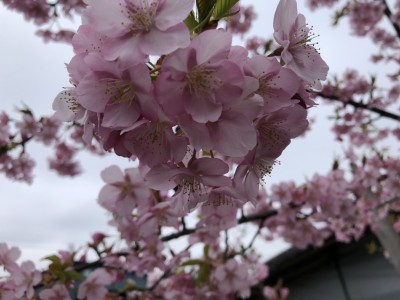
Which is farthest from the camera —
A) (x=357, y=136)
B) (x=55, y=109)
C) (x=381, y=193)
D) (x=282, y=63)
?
(x=357, y=136)

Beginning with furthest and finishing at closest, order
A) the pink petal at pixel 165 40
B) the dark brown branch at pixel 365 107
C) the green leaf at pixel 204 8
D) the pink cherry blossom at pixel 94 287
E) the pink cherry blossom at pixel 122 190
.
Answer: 1. the dark brown branch at pixel 365 107
2. the pink cherry blossom at pixel 94 287
3. the pink cherry blossom at pixel 122 190
4. the green leaf at pixel 204 8
5. the pink petal at pixel 165 40

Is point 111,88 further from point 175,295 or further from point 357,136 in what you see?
point 357,136

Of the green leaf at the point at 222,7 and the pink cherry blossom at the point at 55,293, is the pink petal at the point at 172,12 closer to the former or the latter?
the green leaf at the point at 222,7

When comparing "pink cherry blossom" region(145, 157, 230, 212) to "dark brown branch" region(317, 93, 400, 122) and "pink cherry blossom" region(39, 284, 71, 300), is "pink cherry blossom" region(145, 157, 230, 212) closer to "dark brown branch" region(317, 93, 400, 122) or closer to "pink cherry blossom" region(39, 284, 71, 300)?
"pink cherry blossom" region(39, 284, 71, 300)

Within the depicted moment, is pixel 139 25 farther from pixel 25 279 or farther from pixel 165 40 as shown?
pixel 25 279

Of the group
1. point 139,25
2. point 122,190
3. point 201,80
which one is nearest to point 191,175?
point 201,80

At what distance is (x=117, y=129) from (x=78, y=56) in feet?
0.52

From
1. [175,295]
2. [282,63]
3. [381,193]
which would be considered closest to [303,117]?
[282,63]

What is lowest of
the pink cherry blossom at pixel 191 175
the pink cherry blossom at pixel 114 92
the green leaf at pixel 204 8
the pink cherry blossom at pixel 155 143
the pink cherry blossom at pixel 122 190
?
the pink cherry blossom at pixel 191 175

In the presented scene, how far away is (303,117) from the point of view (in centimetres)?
75

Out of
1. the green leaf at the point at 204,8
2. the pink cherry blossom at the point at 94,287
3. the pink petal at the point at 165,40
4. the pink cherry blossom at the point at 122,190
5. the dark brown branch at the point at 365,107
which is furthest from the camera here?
the dark brown branch at the point at 365,107

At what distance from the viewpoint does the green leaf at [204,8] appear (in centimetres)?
77

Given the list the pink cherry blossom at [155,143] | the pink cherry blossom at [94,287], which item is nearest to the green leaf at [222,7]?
the pink cherry blossom at [155,143]

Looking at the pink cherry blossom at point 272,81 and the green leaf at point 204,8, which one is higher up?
the green leaf at point 204,8
